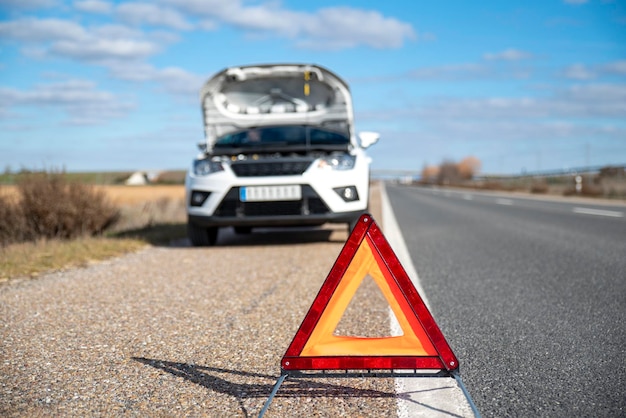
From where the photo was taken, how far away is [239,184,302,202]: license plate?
769cm

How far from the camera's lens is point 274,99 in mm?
9367

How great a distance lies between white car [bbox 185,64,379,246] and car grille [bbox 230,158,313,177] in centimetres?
1

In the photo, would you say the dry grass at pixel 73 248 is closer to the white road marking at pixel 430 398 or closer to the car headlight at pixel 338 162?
the car headlight at pixel 338 162

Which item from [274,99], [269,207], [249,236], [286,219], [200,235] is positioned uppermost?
[274,99]

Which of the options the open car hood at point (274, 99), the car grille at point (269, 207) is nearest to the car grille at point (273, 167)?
the car grille at point (269, 207)

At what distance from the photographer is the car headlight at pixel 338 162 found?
7809 mm

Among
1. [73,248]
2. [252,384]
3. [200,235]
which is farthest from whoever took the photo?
[200,235]

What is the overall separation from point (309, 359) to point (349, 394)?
0.29 metres

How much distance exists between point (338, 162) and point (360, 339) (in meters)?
5.28

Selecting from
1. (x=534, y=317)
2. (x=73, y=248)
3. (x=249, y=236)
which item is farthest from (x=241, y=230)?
(x=534, y=317)

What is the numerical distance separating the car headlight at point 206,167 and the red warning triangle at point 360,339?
17.7 feet

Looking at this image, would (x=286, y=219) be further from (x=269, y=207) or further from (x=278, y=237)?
(x=278, y=237)

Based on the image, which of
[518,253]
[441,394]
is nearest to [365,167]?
[518,253]

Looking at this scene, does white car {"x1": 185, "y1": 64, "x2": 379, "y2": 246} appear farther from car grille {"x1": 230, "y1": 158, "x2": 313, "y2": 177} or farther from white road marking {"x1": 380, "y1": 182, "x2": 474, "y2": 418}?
white road marking {"x1": 380, "y1": 182, "x2": 474, "y2": 418}
